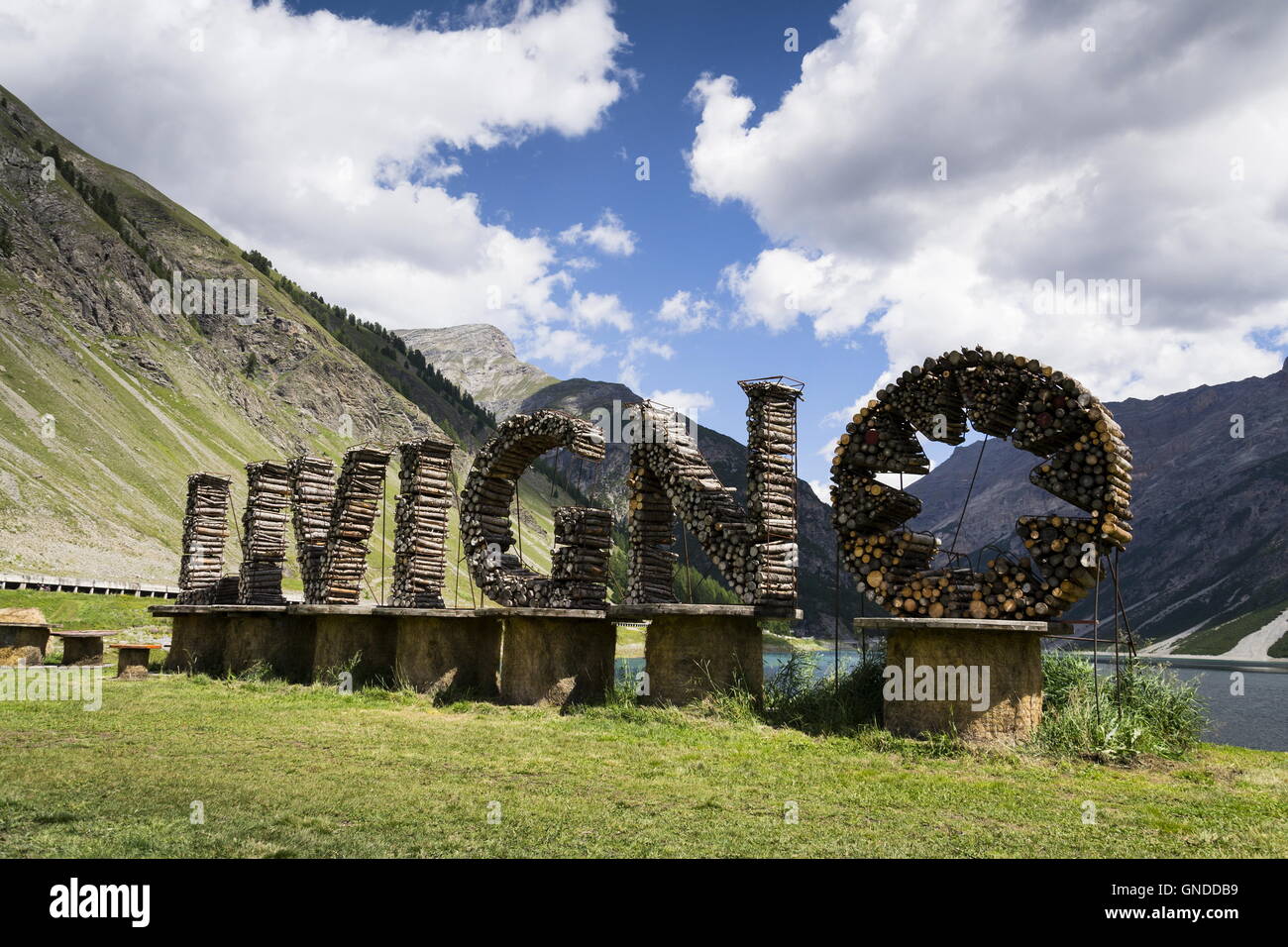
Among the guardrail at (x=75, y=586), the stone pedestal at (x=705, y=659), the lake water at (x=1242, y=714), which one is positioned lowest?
the lake water at (x=1242, y=714)

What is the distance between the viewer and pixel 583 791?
34.1 ft

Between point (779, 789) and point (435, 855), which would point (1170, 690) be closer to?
point (779, 789)

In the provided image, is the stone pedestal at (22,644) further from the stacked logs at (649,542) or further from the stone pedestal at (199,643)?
the stacked logs at (649,542)

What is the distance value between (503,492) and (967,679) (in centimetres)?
1104

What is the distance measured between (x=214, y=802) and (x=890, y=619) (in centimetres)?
878

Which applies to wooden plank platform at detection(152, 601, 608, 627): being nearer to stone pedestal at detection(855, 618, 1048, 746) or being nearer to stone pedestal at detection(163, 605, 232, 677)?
stone pedestal at detection(163, 605, 232, 677)

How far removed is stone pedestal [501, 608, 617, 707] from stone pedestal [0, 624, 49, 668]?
15978 millimetres

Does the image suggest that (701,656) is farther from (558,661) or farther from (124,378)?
(124,378)

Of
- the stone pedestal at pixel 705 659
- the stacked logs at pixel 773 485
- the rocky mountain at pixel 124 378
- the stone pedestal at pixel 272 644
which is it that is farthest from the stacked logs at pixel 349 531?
→ the rocky mountain at pixel 124 378

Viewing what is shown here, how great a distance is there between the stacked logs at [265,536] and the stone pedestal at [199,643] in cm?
92

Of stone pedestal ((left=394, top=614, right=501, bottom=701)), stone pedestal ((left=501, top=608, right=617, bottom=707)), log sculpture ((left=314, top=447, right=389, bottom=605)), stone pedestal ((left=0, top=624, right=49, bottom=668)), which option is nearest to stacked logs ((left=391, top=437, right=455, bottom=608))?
stone pedestal ((left=394, top=614, right=501, bottom=701))

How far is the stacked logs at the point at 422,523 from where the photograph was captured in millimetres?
20547
